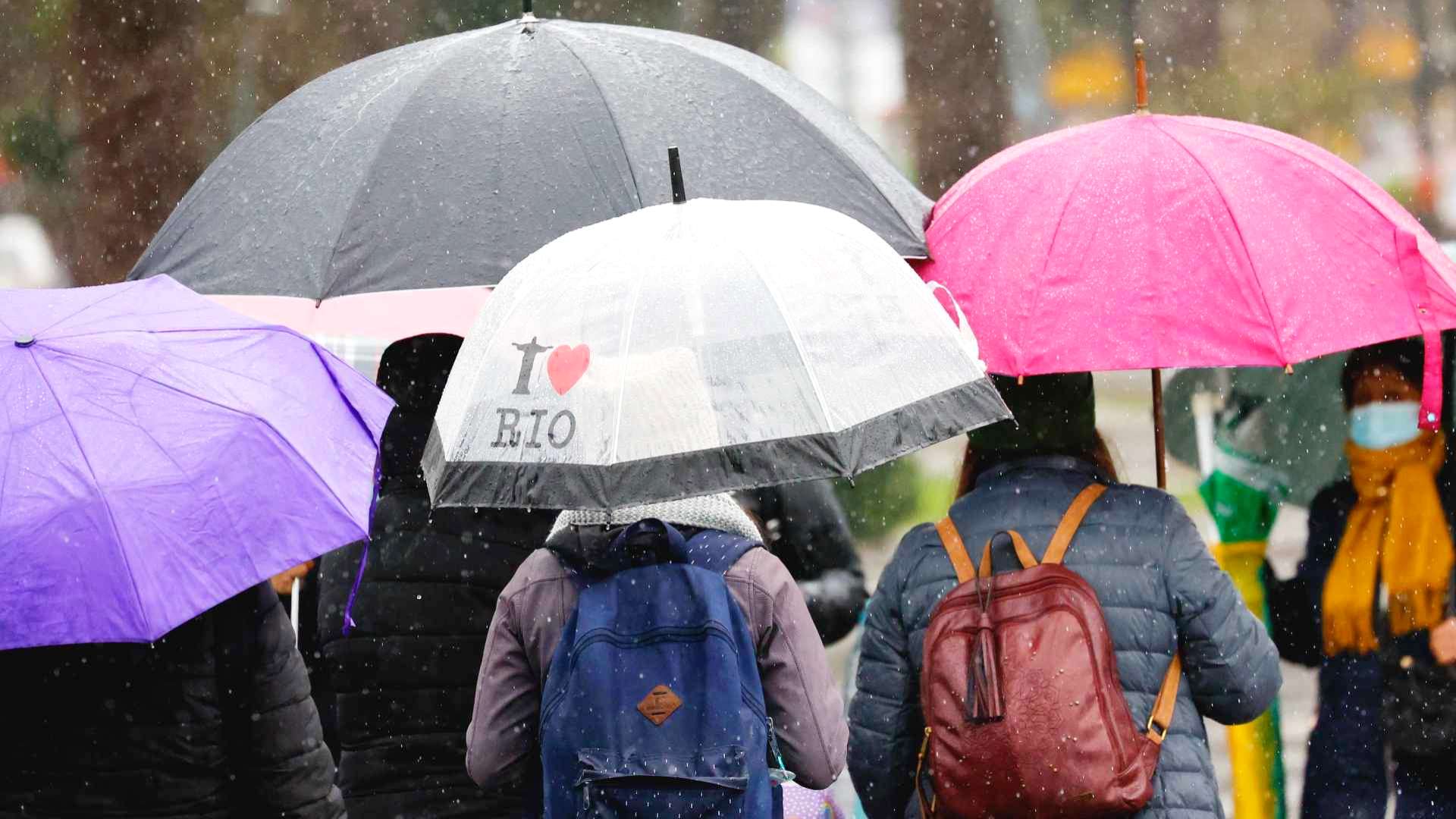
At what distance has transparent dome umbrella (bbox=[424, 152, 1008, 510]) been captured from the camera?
9.70 ft

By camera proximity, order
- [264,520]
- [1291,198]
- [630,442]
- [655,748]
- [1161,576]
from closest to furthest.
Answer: [630,442] < [655,748] < [264,520] < [1161,576] < [1291,198]

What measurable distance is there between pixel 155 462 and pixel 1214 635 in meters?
2.04

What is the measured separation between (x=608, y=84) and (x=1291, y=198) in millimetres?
1498

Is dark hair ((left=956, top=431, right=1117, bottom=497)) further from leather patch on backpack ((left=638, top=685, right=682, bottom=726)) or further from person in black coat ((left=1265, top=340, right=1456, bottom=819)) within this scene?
person in black coat ((left=1265, top=340, right=1456, bottom=819))

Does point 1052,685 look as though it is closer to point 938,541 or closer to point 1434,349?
point 938,541

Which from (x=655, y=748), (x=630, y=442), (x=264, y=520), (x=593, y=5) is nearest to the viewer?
(x=630, y=442)

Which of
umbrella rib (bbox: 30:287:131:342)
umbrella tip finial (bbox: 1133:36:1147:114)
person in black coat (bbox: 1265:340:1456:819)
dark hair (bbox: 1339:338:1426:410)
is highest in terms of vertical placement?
umbrella tip finial (bbox: 1133:36:1147:114)

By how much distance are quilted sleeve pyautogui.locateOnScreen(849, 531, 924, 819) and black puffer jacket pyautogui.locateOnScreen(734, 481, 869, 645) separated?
1.07m

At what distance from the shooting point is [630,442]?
2961 millimetres

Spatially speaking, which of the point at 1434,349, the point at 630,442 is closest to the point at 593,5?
the point at 1434,349

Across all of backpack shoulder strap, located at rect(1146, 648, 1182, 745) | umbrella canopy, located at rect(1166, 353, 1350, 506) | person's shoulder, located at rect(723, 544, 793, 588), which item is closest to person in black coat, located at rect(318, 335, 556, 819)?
person's shoulder, located at rect(723, 544, 793, 588)

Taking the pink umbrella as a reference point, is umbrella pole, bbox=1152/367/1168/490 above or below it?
below

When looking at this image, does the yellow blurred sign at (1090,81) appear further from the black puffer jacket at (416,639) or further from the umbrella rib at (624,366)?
the umbrella rib at (624,366)

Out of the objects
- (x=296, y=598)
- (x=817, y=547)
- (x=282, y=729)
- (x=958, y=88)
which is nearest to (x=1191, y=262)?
(x=817, y=547)
